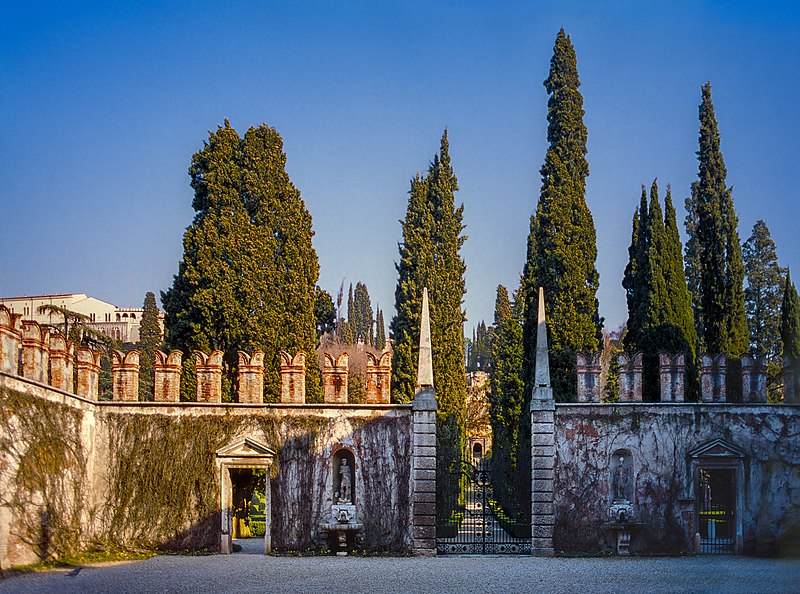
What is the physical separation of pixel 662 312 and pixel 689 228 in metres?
14.4

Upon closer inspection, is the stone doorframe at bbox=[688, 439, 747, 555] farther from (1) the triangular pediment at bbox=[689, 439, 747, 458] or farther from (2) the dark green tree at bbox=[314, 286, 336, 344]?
(2) the dark green tree at bbox=[314, 286, 336, 344]

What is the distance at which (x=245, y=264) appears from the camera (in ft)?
87.9

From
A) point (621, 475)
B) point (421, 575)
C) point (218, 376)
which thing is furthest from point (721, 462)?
point (218, 376)

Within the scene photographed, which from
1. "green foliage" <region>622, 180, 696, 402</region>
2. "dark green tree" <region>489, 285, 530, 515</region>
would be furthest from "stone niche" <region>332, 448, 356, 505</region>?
"green foliage" <region>622, 180, 696, 402</region>

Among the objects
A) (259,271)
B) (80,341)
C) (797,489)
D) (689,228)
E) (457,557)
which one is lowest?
(457,557)

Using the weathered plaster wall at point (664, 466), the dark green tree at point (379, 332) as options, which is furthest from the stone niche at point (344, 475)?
the dark green tree at point (379, 332)

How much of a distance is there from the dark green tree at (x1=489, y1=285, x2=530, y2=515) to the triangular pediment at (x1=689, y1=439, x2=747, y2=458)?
455 cm

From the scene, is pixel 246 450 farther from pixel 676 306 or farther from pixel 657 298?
pixel 676 306

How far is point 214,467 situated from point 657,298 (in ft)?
43.7

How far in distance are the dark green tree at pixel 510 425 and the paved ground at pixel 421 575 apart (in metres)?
5.45

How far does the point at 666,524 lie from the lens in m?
20.1

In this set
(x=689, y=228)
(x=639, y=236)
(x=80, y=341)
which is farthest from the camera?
(x=689, y=228)

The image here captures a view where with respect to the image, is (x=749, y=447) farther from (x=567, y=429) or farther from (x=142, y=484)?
(x=142, y=484)

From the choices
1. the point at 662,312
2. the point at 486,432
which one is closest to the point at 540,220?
the point at 662,312
